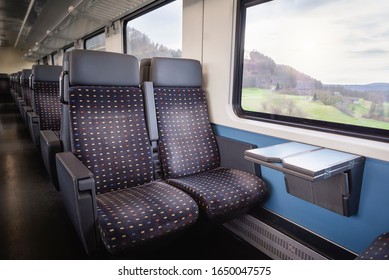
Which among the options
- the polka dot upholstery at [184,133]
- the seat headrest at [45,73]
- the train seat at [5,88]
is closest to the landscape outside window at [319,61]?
the polka dot upholstery at [184,133]

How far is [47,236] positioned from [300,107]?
2.07 m

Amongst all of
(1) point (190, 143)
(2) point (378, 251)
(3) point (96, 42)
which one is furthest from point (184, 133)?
(3) point (96, 42)

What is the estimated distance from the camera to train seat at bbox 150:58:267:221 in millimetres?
1823

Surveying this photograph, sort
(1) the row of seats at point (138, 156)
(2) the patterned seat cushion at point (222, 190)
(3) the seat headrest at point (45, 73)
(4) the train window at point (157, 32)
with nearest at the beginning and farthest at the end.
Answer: (1) the row of seats at point (138, 156), (2) the patterned seat cushion at point (222, 190), (4) the train window at point (157, 32), (3) the seat headrest at point (45, 73)

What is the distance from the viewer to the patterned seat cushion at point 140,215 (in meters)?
1.32

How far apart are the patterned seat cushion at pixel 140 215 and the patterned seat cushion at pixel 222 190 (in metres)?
0.11

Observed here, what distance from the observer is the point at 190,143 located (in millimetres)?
2225

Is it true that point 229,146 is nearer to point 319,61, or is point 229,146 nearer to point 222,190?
point 222,190

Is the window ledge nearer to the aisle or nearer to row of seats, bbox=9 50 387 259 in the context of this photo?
row of seats, bbox=9 50 387 259

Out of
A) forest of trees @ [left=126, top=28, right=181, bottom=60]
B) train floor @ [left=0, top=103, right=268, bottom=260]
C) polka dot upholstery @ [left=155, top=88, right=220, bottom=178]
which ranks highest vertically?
forest of trees @ [left=126, top=28, right=181, bottom=60]

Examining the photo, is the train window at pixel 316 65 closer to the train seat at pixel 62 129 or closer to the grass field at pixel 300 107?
the grass field at pixel 300 107

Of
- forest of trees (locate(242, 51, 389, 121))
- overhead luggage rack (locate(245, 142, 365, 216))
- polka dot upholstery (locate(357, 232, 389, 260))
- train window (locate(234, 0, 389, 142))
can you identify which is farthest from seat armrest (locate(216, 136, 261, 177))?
polka dot upholstery (locate(357, 232, 389, 260))

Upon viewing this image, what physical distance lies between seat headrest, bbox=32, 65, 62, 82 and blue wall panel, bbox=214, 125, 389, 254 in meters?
2.98
